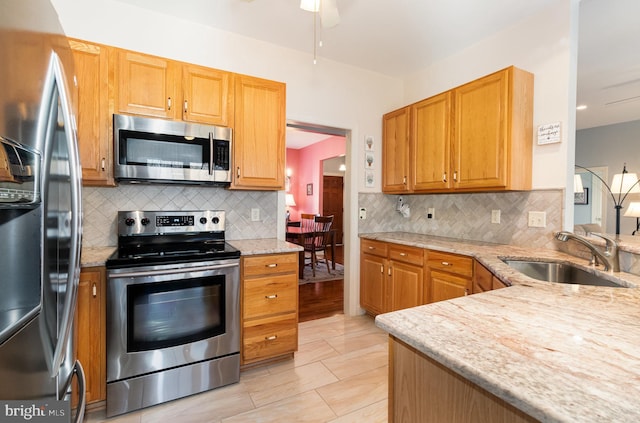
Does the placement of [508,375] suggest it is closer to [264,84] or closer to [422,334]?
[422,334]

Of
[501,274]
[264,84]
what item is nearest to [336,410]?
[501,274]

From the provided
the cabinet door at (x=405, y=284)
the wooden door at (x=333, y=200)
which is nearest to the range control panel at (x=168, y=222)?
the cabinet door at (x=405, y=284)

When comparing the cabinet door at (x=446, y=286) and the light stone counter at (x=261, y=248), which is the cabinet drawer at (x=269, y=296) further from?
the cabinet door at (x=446, y=286)

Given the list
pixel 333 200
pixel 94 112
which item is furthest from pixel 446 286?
pixel 333 200

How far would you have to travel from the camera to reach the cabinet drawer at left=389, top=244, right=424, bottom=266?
2609 millimetres

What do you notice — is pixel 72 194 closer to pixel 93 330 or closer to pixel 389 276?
pixel 93 330

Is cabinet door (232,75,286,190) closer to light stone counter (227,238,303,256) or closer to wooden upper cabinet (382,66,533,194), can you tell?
light stone counter (227,238,303,256)

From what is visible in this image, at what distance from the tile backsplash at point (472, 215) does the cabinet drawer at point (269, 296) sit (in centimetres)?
133

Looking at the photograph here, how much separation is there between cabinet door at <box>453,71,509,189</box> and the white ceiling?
565mm

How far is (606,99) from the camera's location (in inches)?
171

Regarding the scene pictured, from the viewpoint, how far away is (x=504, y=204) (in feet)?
8.59

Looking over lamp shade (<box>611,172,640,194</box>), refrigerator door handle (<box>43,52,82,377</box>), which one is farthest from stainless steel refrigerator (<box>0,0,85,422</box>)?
lamp shade (<box>611,172,640,194</box>)

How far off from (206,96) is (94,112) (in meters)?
0.72

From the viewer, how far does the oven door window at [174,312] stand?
1748 millimetres
